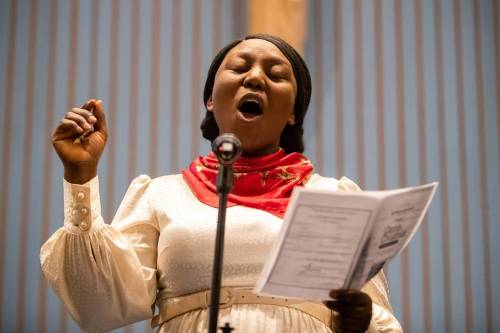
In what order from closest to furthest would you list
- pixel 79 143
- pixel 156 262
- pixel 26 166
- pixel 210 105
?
pixel 79 143, pixel 156 262, pixel 210 105, pixel 26 166

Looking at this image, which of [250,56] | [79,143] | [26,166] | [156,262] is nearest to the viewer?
[79,143]

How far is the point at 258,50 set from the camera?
1.66 metres

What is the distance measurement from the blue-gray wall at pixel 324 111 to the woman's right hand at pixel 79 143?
1.10m

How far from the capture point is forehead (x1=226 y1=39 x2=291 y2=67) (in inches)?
65.1

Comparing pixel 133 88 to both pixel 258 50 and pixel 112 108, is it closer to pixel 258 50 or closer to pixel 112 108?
pixel 112 108

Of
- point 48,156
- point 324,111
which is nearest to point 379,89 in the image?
point 324,111

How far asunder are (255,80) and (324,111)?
3.27ft

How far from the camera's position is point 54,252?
1354mm

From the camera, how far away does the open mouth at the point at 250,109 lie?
63.0 inches

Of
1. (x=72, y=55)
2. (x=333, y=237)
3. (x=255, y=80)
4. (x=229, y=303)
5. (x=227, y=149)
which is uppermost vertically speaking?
(x=72, y=55)

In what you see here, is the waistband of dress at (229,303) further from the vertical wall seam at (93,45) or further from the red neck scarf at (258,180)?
the vertical wall seam at (93,45)

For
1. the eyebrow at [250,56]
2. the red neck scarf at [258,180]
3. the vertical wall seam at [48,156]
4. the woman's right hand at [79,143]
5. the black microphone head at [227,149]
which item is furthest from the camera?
the vertical wall seam at [48,156]

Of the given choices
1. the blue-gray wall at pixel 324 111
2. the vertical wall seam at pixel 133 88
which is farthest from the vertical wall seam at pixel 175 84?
the vertical wall seam at pixel 133 88

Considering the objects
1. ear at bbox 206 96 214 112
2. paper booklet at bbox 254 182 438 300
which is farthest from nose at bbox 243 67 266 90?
paper booklet at bbox 254 182 438 300
